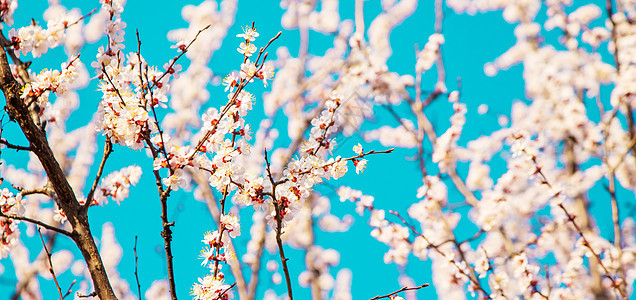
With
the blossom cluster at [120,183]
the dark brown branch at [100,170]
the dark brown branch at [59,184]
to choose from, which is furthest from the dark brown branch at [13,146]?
the blossom cluster at [120,183]

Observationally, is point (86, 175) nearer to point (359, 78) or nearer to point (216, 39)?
point (216, 39)

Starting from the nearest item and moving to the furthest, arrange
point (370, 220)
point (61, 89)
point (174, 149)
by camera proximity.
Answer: point (174, 149) → point (61, 89) → point (370, 220)

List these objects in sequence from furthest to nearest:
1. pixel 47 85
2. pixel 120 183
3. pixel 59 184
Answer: pixel 120 183
pixel 47 85
pixel 59 184

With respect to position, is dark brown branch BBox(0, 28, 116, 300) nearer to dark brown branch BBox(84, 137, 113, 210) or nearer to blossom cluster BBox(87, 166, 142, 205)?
dark brown branch BBox(84, 137, 113, 210)

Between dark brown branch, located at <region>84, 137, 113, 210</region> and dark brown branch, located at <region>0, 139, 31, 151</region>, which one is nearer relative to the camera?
dark brown branch, located at <region>0, 139, 31, 151</region>

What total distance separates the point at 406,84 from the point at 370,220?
1927mm

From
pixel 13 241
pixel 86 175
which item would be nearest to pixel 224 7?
pixel 86 175

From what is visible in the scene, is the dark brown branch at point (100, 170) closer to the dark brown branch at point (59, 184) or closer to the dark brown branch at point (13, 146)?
the dark brown branch at point (59, 184)

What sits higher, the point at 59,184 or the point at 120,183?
the point at 120,183

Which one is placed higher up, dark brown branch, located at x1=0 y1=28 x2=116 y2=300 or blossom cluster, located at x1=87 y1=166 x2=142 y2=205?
blossom cluster, located at x1=87 y1=166 x2=142 y2=205

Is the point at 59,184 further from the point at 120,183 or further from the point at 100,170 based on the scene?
the point at 120,183

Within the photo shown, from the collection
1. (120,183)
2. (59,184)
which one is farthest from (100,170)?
(120,183)

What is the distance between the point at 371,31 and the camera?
7.53 m

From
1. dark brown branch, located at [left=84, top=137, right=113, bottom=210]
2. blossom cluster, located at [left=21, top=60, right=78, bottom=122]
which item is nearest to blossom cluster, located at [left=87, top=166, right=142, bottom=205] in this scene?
blossom cluster, located at [left=21, top=60, right=78, bottom=122]
